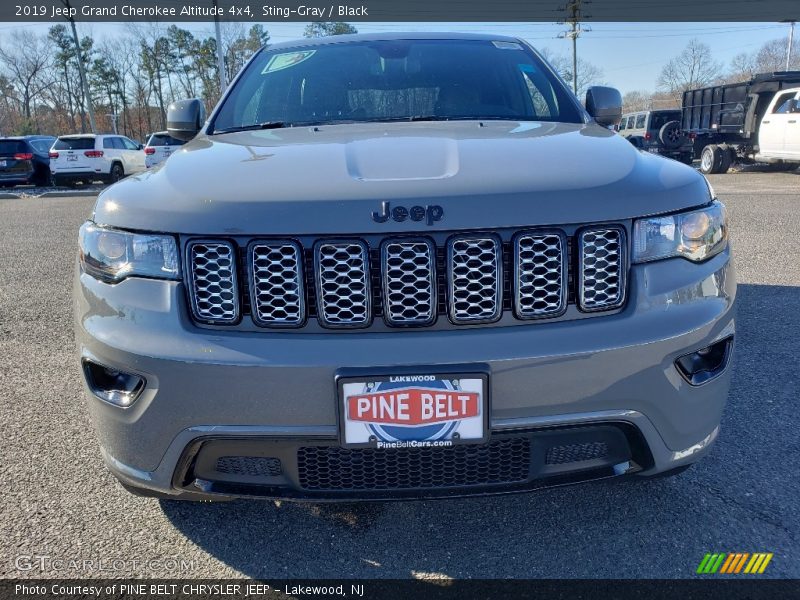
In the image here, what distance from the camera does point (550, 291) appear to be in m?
1.65

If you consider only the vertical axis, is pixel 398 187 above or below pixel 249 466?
above

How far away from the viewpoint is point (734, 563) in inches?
74.7

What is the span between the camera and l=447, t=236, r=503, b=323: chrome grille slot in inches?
63.5

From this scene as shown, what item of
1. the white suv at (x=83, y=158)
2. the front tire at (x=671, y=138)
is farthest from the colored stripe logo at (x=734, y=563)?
the front tire at (x=671, y=138)

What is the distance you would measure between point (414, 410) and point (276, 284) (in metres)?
0.48

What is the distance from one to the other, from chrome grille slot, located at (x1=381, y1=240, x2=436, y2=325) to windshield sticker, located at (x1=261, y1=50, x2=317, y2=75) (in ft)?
6.23

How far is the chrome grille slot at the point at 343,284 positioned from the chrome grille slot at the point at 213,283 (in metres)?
0.23

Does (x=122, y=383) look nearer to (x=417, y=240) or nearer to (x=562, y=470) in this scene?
(x=417, y=240)

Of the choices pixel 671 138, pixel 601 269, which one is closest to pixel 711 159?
pixel 671 138

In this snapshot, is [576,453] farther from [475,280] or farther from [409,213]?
[409,213]

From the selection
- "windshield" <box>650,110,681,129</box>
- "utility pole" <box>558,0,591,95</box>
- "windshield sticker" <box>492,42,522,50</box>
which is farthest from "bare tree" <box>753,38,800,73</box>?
"windshield sticker" <box>492,42,522,50</box>

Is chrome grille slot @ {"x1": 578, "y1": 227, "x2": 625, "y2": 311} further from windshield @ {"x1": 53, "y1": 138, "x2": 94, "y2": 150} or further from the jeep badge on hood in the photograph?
windshield @ {"x1": 53, "y1": 138, "x2": 94, "y2": 150}

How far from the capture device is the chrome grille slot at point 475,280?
5.29ft
